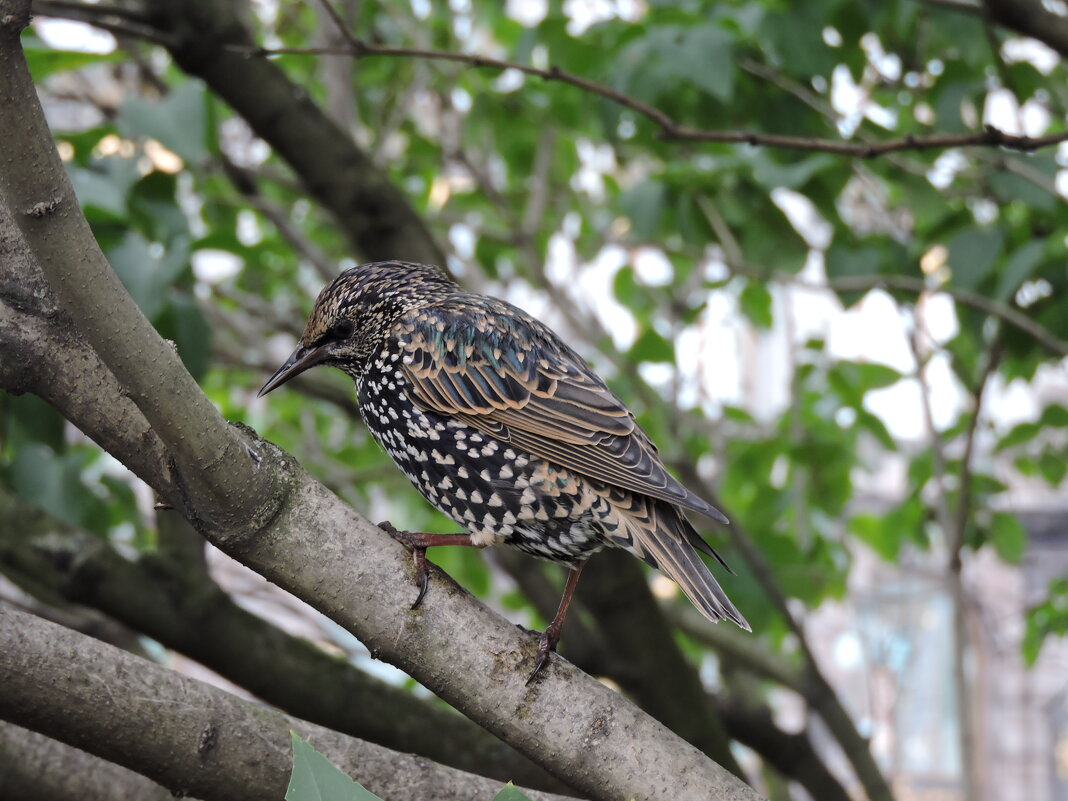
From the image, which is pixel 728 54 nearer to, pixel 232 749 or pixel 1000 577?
pixel 232 749

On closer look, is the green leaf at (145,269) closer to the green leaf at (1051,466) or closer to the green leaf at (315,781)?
the green leaf at (315,781)

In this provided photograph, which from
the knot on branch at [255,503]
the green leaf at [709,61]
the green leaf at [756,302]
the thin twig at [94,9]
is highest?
the green leaf at [756,302]

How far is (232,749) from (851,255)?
7.45 ft

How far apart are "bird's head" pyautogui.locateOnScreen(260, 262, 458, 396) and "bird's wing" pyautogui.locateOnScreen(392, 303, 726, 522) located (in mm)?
67

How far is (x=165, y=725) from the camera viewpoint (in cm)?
175

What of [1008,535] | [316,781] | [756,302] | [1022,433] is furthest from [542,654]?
[1008,535]

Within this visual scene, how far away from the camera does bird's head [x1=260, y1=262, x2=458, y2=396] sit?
2.55 metres

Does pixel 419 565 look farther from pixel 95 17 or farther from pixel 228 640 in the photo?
pixel 95 17

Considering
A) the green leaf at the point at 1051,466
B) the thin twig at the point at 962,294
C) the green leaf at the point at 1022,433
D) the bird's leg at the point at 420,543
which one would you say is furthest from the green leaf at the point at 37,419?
the green leaf at the point at 1051,466

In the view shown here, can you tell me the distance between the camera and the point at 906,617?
9359 millimetres

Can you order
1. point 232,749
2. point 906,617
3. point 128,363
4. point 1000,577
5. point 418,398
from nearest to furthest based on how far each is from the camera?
point 128,363
point 232,749
point 418,398
point 906,617
point 1000,577

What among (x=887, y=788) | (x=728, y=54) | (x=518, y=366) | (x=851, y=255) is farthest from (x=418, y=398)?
(x=887, y=788)

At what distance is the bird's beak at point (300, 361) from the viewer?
95.6 inches

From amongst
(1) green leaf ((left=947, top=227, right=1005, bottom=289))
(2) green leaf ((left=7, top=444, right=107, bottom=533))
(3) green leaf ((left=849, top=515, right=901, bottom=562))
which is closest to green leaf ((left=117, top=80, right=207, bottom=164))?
(2) green leaf ((left=7, top=444, right=107, bottom=533))
